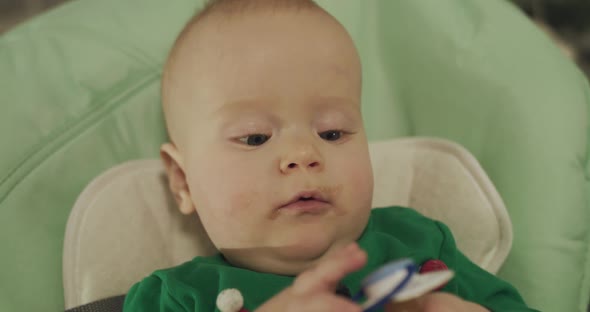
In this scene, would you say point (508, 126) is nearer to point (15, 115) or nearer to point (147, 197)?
point (147, 197)

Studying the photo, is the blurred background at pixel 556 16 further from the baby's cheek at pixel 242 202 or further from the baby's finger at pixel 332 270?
the baby's finger at pixel 332 270

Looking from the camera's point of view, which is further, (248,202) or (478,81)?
(478,81)

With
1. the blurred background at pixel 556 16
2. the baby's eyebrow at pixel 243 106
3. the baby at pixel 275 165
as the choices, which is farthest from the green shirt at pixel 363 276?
the blurred background at pixel 556 16

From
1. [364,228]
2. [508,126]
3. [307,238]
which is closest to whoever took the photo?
[307,238]

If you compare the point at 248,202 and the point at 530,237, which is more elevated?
the point at 248,202

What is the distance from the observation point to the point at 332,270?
649 mm

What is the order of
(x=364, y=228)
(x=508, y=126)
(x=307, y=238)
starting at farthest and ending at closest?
(x=508, y=126) → (x=364, y=228) → (x=307, y=238)

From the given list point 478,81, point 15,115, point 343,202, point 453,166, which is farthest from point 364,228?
point 15,115

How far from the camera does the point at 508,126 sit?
3.58 ft

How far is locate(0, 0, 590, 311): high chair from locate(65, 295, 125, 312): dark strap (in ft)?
0.15

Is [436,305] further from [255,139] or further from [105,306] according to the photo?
[105,306]

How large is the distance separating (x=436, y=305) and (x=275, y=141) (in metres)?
0.29

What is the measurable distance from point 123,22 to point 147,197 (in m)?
0.32

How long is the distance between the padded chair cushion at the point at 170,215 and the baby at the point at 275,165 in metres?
0.10
